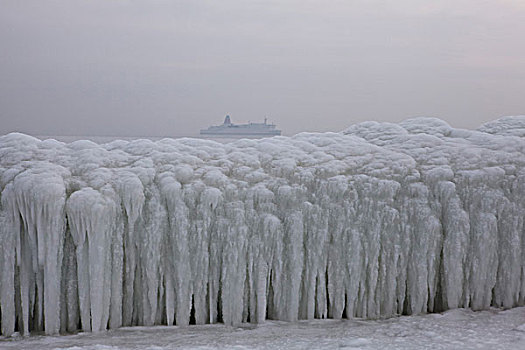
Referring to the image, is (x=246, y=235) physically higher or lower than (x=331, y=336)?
higher

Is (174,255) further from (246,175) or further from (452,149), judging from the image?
(452,149)

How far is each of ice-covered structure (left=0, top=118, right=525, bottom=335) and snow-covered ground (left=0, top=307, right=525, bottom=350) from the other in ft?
0.48

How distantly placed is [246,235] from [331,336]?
1149mm

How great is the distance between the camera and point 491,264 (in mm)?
4785

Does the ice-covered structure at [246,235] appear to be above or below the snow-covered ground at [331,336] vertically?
above

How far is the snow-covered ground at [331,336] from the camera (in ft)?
13.0

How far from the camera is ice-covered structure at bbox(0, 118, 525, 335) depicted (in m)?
4.45

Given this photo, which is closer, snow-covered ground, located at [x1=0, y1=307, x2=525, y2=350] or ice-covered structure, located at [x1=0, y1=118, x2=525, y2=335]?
snow-covered ground, located at [x1=0, y1=307, x2=525, y2=350]

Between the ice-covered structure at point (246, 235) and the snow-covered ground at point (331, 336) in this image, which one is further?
the ice-covered structure at point (246, 235)

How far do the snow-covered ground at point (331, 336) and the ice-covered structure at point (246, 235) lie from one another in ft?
0.48

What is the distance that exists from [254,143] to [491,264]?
2.62 meters

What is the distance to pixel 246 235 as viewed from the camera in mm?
4637

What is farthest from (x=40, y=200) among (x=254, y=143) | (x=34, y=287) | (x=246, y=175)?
(x=254, y=143)

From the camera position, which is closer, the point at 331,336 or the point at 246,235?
the point at 331,336
